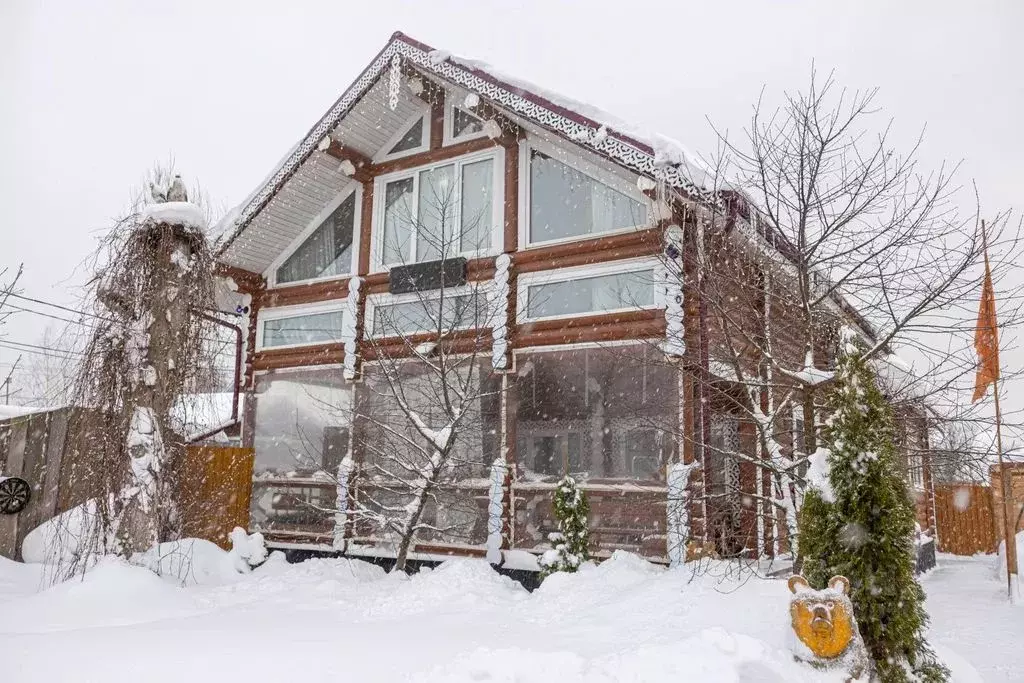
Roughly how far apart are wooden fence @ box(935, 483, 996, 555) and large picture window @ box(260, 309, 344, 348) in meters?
15.8

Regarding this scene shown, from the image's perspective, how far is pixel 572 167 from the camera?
37.0 ft

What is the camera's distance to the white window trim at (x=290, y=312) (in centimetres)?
1318

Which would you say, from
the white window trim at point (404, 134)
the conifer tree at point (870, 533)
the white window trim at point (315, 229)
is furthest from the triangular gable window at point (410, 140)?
the conifer tree at point (870, 533)

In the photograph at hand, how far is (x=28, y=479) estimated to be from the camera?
1116cm

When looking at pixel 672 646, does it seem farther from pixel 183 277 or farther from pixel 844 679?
pixel 183 277

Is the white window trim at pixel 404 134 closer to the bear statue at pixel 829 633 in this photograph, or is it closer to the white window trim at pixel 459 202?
the white window trim at pixel 459 202

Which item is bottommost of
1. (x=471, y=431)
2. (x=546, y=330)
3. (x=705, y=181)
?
(x=471, y=431)

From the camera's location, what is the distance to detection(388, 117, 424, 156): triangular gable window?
13.1 meters

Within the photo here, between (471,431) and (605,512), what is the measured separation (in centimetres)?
236

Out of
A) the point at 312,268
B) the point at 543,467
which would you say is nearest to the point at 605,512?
the point at 543,467

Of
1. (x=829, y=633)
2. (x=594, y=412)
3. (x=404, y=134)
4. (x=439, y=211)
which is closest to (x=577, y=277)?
(x=594, y=412)

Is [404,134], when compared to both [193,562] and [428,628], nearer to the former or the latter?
[193,562]

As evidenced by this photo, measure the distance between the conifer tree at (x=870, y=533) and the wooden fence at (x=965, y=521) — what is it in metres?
16.1

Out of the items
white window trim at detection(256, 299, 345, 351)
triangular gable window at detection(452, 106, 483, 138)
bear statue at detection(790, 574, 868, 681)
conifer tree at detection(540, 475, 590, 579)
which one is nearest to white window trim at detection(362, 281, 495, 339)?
white window trim at detection(256, 299, 345, 351)
